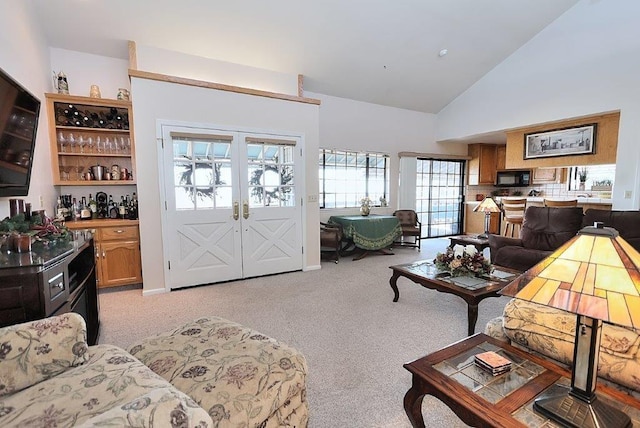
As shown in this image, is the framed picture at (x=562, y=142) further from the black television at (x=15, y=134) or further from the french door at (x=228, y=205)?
the black television at (x=15, y=134)

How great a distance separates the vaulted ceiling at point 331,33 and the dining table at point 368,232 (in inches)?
96.5

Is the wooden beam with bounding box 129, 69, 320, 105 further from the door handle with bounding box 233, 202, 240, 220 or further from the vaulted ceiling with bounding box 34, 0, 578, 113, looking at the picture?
the door handle with bounding box 233, 202, 240, 220

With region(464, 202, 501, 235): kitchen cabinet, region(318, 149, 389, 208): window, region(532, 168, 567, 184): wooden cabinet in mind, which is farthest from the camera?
region(464, 202, 501, 235): kitchen cabinet

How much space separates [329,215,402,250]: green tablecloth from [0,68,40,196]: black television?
413cm

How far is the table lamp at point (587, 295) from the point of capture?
87cm

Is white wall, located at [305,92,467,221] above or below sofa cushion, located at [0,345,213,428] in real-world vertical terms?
above

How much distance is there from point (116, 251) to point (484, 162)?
25.8 feet

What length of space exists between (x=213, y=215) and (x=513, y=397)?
363cm

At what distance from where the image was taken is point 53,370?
1251mm

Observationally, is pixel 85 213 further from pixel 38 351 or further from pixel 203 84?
pixel 38 351

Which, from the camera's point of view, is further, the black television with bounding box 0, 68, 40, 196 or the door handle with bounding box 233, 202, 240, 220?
the door handle with bounding box 233, 202, 240, 220

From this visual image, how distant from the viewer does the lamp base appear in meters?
0.98

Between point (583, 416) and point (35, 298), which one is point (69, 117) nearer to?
point (35, 298)

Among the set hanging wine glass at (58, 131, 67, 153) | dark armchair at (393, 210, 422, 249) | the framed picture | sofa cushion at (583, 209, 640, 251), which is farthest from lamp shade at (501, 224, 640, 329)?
the framed picture
